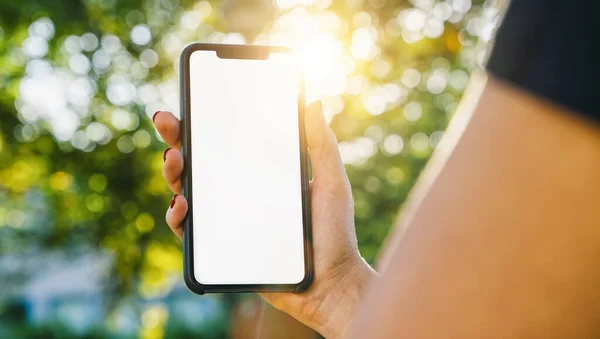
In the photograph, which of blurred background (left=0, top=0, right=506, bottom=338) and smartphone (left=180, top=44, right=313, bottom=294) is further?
blurred background (left=0, top=0, right=506, bottom=338)

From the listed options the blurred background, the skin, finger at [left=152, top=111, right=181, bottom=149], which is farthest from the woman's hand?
the blurred background

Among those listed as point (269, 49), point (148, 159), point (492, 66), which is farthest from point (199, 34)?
point (492, 66)

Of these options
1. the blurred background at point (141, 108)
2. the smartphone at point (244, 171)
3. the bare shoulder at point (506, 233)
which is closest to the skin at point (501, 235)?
the bare shoulder at point (506, 233)

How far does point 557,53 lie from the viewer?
0.48 m

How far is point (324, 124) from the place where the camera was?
200 centimetres

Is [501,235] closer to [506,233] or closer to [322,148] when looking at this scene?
[506,233]

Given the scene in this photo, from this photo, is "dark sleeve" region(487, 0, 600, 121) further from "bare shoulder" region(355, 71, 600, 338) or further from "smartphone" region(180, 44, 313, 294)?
"smartphone" region(180, 44, 313, 294)

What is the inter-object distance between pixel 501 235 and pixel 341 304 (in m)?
1.50

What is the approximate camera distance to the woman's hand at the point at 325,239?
6.36 ft

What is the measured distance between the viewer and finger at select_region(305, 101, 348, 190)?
200cm

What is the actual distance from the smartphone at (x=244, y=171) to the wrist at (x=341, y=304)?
0.31 ft

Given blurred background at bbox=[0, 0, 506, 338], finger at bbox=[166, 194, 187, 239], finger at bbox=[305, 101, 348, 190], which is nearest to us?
finger at bbox=[166, 194, 187, 239]

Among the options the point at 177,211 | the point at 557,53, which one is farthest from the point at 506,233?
the point at 177,211

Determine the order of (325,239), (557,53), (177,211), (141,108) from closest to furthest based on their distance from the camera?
(557,53)
(177,211)
(325,239)
(141,108)
